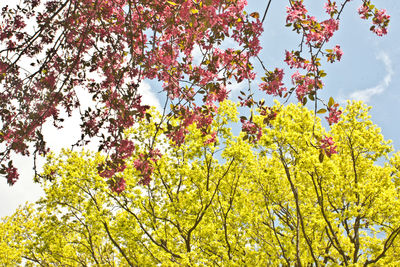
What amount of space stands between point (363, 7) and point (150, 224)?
404 inches

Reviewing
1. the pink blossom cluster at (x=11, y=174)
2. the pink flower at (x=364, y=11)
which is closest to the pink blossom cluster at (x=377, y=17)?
the pink flower at (x=364, y=11)

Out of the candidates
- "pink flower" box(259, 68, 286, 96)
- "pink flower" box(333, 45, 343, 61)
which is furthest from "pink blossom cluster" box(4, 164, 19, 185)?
"pink flower" box(333, 45, 343, 61)

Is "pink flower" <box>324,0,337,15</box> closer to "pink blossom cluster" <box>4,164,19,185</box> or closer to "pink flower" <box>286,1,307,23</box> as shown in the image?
"pink flower" <box>286,1,307,23</box>

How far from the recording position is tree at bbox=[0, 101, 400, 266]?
422 inches

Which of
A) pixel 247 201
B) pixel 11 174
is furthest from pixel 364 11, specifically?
pixel 247 201

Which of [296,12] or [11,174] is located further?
[11,174]

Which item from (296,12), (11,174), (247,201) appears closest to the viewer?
(296,12)

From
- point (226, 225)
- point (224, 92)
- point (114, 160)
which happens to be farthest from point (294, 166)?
point (114, 160)

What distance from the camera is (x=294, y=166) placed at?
11211mm

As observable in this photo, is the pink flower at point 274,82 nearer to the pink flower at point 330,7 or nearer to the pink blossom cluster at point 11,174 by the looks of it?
the pink flower at point 330,7

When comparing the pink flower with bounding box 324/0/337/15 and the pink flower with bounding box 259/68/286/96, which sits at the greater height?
the pink flower with bounding box 324/0/337/15

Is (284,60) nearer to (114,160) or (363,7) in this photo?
(363,7)

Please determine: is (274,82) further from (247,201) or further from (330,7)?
(247,201)

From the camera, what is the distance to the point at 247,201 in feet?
42.3
